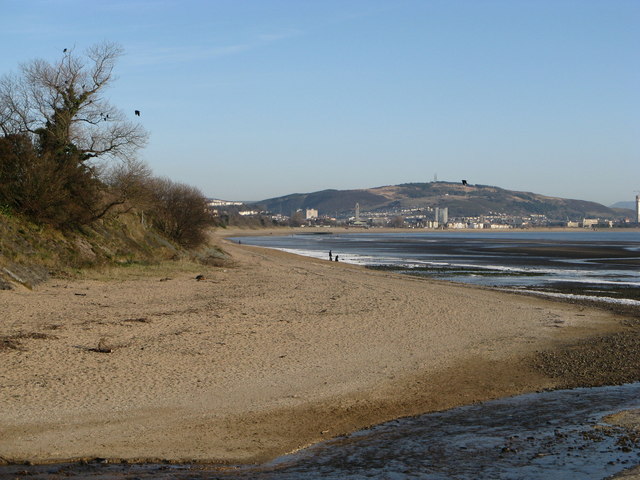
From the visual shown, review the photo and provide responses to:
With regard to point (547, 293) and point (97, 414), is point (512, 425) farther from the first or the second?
point (547, 293)

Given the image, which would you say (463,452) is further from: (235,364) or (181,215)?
(181,215)

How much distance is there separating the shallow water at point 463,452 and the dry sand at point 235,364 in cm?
37

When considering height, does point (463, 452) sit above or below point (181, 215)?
below

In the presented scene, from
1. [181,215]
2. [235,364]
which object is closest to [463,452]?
[235,364]

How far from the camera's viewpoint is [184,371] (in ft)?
39.1

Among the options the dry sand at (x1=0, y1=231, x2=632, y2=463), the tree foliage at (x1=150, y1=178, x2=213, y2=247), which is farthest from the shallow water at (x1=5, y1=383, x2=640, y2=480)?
the tree foliage at (x1=150, y1=178, x2=213, y2=247)

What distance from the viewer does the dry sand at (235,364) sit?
8.89 m

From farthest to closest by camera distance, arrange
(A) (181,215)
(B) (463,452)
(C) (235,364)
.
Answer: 1. (A) (181,215)
2. (C) (235,364)
3. (B) (463,452)

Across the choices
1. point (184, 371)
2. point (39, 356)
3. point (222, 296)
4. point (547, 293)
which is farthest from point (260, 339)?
point (547, 293)

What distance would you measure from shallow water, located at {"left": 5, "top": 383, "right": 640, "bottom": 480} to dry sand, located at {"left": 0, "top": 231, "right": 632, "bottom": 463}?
0.37 meters

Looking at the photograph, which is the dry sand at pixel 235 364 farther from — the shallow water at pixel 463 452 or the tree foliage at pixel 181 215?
the tree foliage at pixel 181 215

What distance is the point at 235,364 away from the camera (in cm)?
1261

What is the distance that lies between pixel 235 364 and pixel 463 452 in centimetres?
512

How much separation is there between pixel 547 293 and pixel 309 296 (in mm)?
10472
